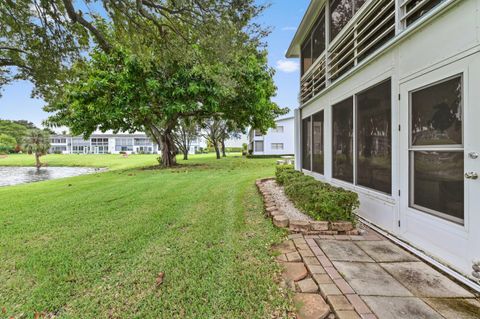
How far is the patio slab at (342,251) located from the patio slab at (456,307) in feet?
2.49

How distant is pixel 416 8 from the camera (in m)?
2.90

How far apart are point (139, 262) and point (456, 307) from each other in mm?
3063

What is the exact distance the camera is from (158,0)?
488 cm

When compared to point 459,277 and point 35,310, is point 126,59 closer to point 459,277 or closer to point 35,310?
point 35,310

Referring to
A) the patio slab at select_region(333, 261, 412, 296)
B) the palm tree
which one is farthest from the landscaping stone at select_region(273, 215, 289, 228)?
the palm tree

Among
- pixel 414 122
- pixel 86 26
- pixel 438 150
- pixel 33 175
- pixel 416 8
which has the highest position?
pixel 86 26

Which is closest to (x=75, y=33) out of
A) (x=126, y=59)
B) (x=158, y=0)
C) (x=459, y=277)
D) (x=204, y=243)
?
(x=158, y=0)

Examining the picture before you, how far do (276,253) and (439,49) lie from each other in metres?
2.92

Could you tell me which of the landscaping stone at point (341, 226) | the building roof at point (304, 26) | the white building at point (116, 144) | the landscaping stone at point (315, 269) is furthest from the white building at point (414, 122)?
the white building at point (116, 144)

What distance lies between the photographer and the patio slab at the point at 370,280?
209 cm

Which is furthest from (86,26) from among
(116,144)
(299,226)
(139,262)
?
(116,144)

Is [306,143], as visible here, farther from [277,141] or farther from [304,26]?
[277,141]

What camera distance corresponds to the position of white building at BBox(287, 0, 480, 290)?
7.47 feet

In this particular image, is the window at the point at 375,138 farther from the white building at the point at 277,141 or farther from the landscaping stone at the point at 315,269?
the white building at the point at 277,141
